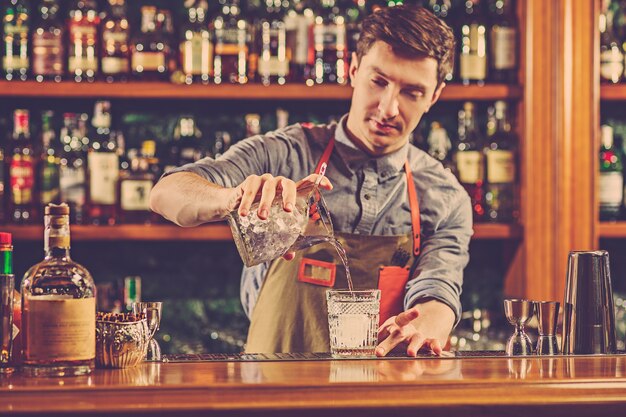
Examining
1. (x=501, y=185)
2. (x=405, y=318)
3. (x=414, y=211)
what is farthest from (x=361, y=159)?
(x=501, y=185)

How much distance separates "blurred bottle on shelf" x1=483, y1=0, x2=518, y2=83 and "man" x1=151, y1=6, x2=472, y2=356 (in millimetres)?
655

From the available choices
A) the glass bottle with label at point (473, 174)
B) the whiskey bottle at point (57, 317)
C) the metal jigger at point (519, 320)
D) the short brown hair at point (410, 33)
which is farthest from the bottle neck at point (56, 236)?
the glass bottle with label at point (473, 174)

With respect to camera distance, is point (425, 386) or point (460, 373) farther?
point (460, 373)

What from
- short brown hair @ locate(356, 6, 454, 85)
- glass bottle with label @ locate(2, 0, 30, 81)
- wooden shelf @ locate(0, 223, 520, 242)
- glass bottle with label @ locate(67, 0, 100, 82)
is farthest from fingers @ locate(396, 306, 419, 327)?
glass bottle with label @ locate(2, 0, 30, 81)

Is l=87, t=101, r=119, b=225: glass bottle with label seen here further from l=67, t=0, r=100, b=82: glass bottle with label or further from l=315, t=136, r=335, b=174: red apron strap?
l=315, t=136, r=335, b=174: red apron strap

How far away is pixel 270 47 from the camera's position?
2770 mm

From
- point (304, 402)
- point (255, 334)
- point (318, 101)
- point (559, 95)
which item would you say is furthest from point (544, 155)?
point (304, 402)

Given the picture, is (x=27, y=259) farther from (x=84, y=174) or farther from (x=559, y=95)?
(x=559, y=95)

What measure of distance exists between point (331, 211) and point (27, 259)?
4.14 ft

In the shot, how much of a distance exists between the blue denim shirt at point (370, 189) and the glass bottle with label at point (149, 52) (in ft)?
2.20

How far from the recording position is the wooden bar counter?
1146 millimetres

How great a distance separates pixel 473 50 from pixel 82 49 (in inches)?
47.2

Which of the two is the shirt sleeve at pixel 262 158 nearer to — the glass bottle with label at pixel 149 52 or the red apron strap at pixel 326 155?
the red apron strap at pixel 326 155

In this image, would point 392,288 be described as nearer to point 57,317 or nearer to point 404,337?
point 404,337
